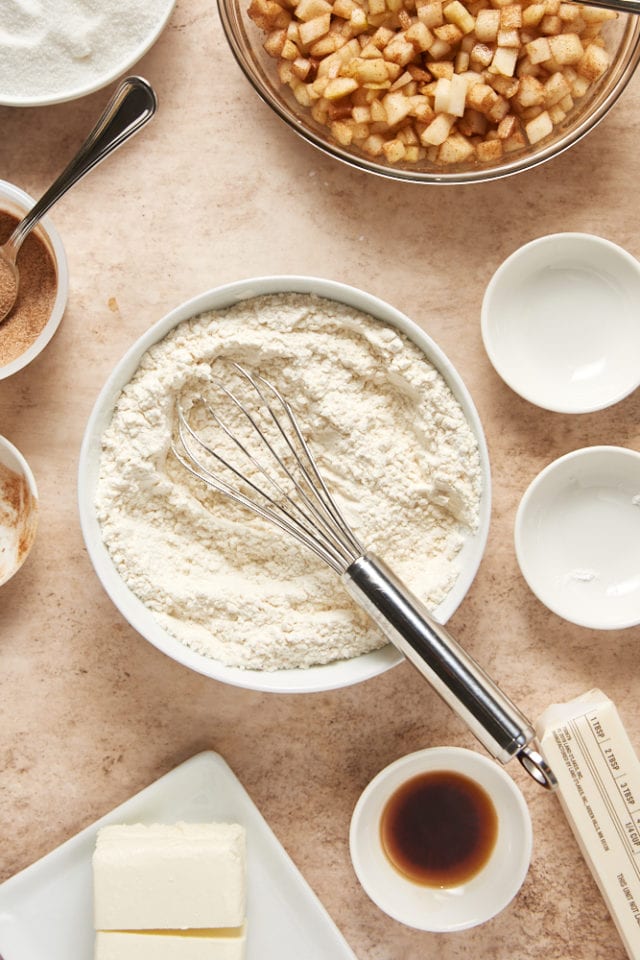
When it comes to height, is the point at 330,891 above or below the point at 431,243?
below

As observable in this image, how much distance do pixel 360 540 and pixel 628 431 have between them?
1.47ft

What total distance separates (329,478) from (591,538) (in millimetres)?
399

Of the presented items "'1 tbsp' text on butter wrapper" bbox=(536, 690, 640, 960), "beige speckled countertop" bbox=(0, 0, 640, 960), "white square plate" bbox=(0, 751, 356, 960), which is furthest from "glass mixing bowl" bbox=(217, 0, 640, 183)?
"white square plate" bbox=(0, 751, 356, 960)

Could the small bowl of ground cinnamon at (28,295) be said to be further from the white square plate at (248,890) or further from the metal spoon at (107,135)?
the white square plate at (248,890)

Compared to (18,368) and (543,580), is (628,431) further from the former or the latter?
(18,368)

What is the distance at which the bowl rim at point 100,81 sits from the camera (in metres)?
1.10

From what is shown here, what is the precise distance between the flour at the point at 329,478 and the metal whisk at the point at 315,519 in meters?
0.03

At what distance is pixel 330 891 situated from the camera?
121cm

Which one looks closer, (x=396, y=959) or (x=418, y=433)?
(x=418, y=433)

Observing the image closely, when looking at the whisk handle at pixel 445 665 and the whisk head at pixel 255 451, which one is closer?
the whisk handle at pixel 445 665

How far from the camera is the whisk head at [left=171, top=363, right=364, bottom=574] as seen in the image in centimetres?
107

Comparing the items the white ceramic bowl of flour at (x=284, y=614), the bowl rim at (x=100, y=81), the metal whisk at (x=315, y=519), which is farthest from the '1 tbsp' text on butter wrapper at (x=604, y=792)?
the bowl rim at (x=100, y=81)

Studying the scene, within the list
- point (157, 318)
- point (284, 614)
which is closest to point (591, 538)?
point (284, 614)

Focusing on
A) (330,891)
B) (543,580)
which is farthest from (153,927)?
(543,580)
